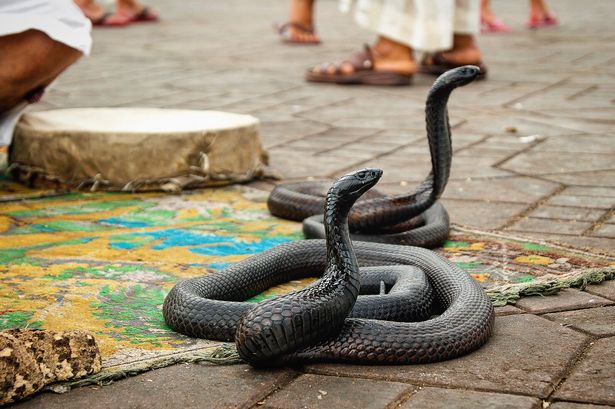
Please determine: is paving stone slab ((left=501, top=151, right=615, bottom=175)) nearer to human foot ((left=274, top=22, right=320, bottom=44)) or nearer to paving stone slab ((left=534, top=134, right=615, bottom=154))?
paving stone slab ((left=534, top=134, right=615, bottom=154))

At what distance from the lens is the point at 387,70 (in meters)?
7.24

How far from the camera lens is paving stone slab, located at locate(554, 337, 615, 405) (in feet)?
7.23

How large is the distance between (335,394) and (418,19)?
193 inches

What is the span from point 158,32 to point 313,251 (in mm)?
8144

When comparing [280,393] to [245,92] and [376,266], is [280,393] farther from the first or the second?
[245,92]

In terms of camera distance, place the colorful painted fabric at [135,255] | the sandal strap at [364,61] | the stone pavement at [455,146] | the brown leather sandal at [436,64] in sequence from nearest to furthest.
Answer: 1. the stone pavement at [455,146]
2. the colorful painted fabric at [135,255]
3. the sandal strap at [364,61]
4. the brown leather sandal at [436,64]

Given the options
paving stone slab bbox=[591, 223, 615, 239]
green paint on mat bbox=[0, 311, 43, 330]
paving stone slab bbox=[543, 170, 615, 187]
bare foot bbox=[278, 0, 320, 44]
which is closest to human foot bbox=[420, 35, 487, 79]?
bare foot bbox=[278, 0, 320, 44]

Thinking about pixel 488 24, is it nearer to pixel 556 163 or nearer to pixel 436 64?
pixel 436 64

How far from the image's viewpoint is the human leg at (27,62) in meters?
4.23

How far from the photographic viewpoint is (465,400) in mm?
2215

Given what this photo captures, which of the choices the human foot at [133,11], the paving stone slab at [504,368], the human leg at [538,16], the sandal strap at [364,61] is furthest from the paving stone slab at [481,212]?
the human foot at [133,11]

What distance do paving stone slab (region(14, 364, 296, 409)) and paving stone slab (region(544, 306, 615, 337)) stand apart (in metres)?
0.78

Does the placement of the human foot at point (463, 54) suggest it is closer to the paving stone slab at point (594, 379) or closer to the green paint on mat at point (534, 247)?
the green paint on mat at point (534, 247)

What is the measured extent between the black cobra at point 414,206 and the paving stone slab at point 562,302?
60cm
